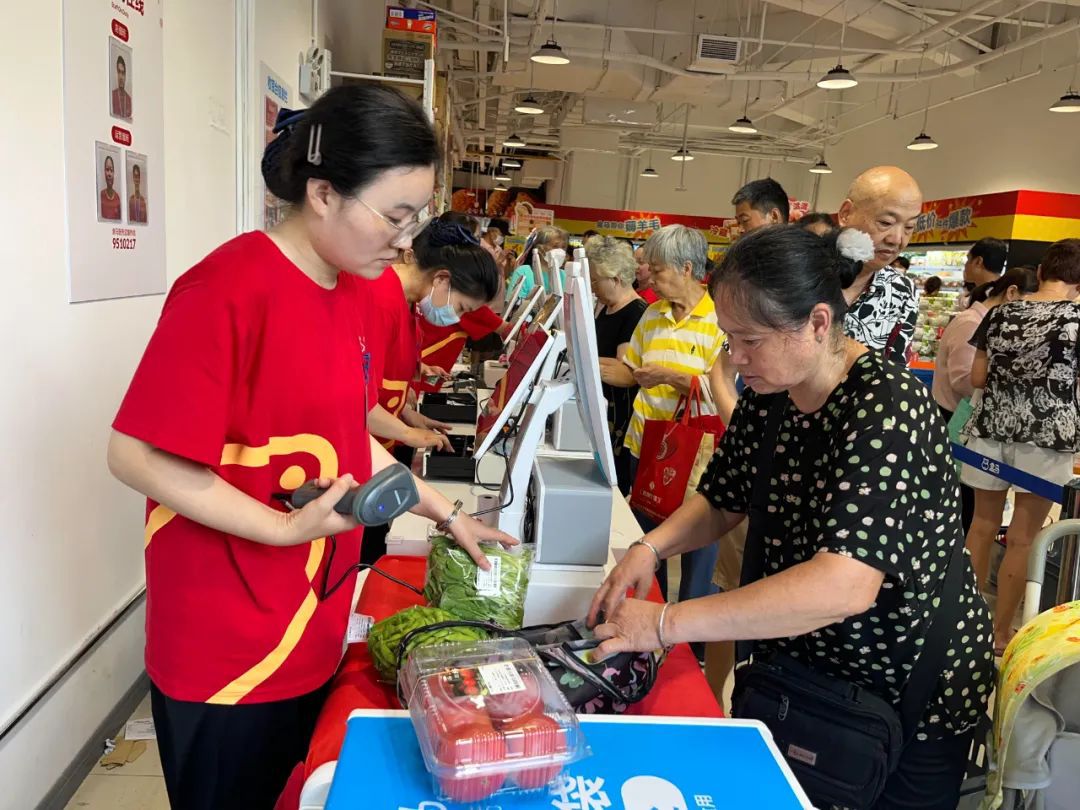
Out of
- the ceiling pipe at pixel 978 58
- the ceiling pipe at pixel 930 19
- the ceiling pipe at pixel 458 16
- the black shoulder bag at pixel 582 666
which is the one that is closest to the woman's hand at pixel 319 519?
the black shoulder bag at pixel 582 666

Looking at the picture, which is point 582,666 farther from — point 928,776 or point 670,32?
point 670,32

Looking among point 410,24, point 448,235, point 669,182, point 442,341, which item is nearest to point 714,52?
point 410,24

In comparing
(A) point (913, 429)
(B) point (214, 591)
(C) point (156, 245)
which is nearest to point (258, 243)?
(B) point (214, 591)

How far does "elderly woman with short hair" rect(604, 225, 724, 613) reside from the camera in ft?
10.5

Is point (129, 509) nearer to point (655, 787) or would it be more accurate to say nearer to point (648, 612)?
point (648, 612)

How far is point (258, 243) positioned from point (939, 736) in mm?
1499

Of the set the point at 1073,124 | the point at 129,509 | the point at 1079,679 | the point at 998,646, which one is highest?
the point at 1073,124

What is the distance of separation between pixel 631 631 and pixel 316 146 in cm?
92

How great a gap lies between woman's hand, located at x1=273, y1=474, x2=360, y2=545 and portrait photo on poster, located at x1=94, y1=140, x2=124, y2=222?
1533mm

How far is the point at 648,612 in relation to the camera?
133 cm

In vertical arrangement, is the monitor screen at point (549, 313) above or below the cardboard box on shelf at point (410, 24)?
below

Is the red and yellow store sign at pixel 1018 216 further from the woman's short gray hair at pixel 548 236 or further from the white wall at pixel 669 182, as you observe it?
the white wall at pixel 669 182

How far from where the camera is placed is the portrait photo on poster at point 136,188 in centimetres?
243

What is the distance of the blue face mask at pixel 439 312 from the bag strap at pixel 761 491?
1.66 meters
